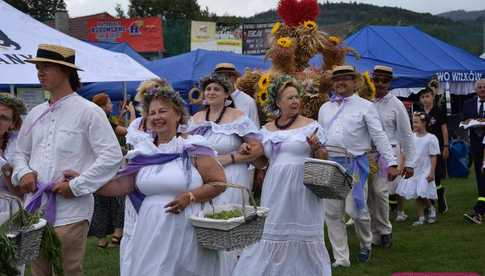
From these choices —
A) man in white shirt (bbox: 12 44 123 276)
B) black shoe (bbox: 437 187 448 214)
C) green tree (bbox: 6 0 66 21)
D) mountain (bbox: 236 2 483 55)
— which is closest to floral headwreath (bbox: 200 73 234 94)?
man in white shirt (bbox: 12 44 123 276)

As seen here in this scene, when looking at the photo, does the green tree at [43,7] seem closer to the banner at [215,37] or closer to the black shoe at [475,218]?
the banner at [215,37]

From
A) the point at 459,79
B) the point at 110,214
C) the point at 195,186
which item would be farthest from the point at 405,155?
the point at 459,79

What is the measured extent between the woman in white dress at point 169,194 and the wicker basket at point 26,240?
66 cm

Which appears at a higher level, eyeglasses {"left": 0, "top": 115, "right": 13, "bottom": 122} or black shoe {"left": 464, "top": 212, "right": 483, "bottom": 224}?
eyeglasses {"left": 0, "top": 115, "right": 13, "bottom": 122}

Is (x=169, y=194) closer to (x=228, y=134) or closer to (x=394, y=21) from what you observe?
(x=228, y=134)

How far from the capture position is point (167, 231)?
433cm

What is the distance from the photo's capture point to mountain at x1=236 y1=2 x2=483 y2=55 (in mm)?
32125

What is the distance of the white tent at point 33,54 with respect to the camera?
8.11 metres

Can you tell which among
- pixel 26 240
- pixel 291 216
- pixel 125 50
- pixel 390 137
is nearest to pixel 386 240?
pixel 390 137

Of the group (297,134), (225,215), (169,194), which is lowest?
(225,215)

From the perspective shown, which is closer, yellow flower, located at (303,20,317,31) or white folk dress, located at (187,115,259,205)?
white folk dress, located at (187,115,259,205)

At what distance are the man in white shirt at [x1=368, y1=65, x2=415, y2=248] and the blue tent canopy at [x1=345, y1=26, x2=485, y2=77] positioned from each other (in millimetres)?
11544

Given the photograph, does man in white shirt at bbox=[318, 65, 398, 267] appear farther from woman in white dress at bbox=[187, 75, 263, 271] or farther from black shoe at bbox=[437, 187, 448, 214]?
black shoe at bbox=[437, 187, 448, 214]

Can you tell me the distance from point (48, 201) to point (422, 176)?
277 inches
